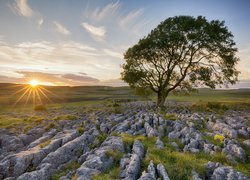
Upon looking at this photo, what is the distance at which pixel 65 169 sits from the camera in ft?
41.3

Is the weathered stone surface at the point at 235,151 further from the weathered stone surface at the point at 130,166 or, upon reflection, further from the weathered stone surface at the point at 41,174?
the weathered stone surface at the point at 41,174

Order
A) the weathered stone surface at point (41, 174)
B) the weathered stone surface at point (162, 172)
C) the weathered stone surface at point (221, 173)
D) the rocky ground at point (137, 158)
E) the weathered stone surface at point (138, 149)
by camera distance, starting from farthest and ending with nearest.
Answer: the weathered stone surface at point (138, 149), the rocky ground at point (137, 158), the weathered stone surface at point (41, 174), the weathered stone surface at point (162, 172), the weathered stone surface at point (221, 173)

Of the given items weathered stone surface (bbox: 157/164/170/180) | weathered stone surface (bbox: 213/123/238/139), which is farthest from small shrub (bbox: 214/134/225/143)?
weathered stone surface (bbox: 157/164/170/180)

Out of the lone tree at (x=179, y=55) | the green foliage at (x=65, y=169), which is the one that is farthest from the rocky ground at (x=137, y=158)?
the lone tree at (x=179, y=55)

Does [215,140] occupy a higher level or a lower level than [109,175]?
higher

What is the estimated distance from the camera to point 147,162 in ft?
39.5

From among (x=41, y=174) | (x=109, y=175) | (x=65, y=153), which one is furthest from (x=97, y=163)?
(x=65, y=153)

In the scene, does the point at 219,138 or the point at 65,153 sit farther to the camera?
the point at 219,138

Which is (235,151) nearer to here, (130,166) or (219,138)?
(219,138)

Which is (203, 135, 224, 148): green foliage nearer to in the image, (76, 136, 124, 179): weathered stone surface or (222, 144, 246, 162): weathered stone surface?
(222, 144, 246, 162): weathered stone surface

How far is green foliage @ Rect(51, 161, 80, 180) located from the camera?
11609mm

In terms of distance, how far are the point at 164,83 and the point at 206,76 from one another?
9127mm

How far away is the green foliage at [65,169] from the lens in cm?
1161

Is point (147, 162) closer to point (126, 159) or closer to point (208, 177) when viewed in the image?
point (126, 159)
